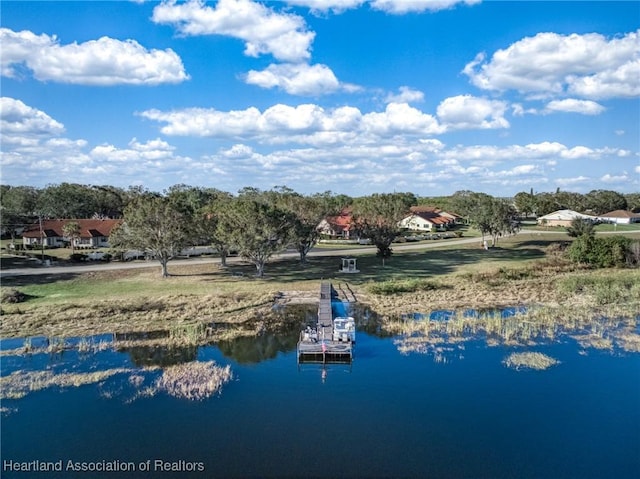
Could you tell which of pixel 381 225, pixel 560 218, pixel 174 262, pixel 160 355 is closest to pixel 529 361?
pixel 160 355

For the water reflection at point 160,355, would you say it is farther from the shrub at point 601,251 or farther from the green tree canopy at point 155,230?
the shrub at point 601,251

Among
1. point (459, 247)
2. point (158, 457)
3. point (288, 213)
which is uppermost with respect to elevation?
point (288, 213)

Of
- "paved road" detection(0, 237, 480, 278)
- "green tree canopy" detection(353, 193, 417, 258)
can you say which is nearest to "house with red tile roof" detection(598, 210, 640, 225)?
"paved road" detection(0, 237, 480, 278)

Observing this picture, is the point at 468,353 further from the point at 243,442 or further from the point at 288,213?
the point at 288,213

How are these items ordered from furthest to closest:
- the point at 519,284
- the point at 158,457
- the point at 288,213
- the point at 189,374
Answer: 1. the point at 288,213
2. the point at 519,284
3. the point at 189,374
4. the point at 158,457

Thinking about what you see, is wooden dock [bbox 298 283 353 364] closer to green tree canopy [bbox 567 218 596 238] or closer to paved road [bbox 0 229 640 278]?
paved road [bbox 0 229 640 278]

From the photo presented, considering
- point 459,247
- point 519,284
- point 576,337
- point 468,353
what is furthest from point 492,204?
point 468,353

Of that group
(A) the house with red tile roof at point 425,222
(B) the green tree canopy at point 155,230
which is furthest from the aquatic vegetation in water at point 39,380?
(A) the house with red tile roof at point 425,222
